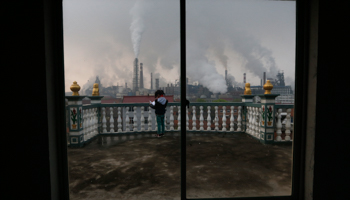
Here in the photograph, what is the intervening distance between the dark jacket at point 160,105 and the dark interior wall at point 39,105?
3.27 metres

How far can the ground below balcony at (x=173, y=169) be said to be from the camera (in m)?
2.02

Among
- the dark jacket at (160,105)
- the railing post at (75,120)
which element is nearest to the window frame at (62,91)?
the railing post at (75,120)

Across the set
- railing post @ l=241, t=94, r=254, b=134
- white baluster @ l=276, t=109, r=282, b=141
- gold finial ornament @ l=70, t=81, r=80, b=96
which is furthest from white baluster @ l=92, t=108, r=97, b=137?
white baluster @ l=276, t=109, r=282, b=141

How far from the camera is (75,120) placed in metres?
3.73

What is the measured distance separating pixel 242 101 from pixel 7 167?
4.51 metres

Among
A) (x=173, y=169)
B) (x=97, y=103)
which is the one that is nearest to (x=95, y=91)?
(x=97, y=103)

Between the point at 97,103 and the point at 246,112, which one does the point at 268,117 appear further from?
the point at 97,103

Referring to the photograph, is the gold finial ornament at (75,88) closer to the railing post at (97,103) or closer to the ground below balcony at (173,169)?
the railing post at (97,103)

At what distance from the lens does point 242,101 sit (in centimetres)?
488

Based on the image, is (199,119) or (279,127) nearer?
(279,127)

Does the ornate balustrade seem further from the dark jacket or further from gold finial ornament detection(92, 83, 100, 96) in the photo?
the dark jacket

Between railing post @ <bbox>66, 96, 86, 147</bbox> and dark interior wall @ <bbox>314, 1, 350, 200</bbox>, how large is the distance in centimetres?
361

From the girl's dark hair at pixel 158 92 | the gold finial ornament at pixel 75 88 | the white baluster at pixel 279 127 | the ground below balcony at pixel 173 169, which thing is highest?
the gold finial ornament at pixel 75 88

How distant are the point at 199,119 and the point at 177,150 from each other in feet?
5.33
